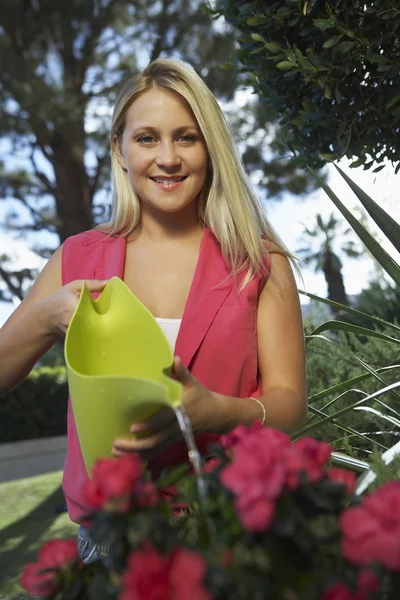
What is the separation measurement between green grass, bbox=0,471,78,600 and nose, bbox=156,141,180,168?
3.18 m

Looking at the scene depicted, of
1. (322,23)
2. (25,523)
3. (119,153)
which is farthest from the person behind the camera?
(25,523)

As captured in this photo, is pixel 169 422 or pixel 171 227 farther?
pixel 171 227

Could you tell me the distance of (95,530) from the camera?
21.0 inches

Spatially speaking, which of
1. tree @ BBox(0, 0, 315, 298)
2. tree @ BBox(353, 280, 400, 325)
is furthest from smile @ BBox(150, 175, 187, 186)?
tree @ BBox(0, 0, 315, 298)

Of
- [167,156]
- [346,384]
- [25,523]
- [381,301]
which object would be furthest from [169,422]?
[25,523]

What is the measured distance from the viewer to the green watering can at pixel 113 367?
2.46ft

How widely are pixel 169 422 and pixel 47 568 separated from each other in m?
0.29

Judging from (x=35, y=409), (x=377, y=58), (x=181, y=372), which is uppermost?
(x=35, y=409)

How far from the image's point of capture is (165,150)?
1359 mm

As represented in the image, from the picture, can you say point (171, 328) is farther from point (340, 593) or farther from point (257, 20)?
point (257, 20)

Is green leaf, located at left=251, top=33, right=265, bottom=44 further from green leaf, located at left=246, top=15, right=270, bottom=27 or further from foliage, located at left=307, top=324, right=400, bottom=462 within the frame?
foliage, located at left=307, top=324, right=400, bottom=462

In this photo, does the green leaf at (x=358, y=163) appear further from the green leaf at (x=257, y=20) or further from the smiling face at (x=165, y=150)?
the smiling face at (x=165, y=150)

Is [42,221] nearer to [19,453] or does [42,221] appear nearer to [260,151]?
[260,151]

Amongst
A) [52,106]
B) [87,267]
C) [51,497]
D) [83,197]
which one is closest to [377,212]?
[87,267]
